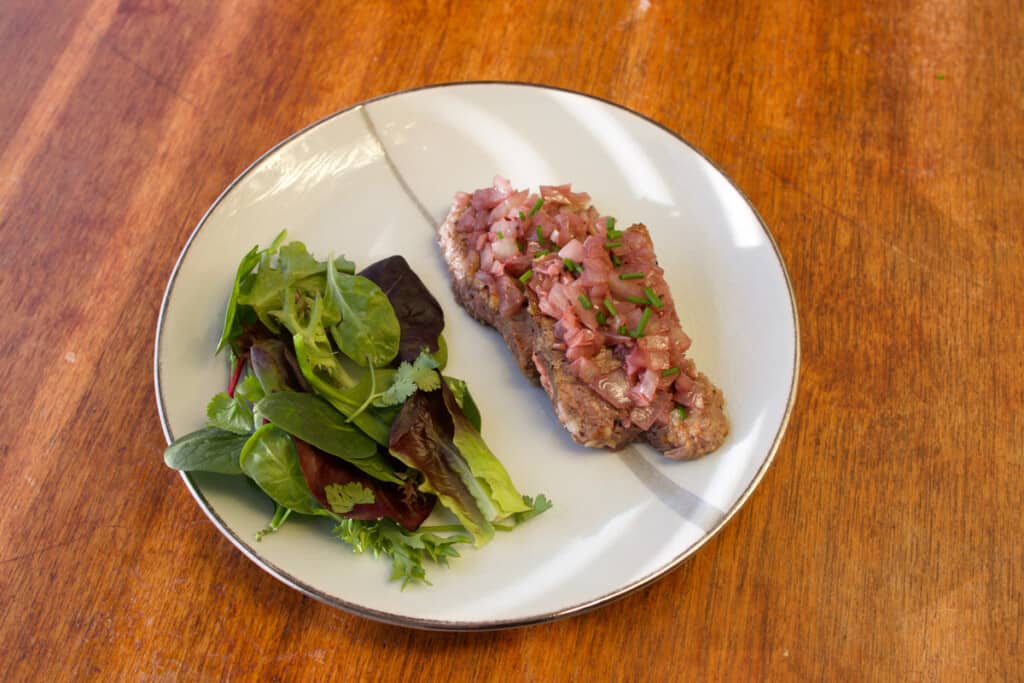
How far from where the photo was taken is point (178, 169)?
3.26 m

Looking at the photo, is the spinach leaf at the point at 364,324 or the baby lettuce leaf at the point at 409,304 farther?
the baby lettuce leaf at the point at 409,304

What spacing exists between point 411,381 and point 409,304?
1.37 ft

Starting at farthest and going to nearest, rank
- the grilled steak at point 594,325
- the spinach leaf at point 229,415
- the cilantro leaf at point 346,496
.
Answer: the grilled steak at point 594,325 < the spinach leaf at point 229,415 < the cilantro leaf at point 346,496

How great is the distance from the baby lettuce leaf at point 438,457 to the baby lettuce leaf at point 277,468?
27 centimetres

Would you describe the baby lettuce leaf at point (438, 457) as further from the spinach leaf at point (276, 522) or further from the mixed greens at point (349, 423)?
the spinach leaf at point (276, 522)

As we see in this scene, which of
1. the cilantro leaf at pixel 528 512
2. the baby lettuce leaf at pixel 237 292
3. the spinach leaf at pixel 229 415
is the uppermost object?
the baby lettuce leaf at pixel 237 292

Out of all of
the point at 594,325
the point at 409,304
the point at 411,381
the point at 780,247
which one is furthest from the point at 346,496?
the point at 780,247

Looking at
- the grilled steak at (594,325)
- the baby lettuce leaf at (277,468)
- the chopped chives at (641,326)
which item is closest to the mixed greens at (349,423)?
the baby lettuce leaf at (277,468)

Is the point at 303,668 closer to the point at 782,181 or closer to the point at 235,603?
the point at 235,603

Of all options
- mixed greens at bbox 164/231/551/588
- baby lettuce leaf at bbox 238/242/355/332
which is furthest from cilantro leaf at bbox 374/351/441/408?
baby lettuce leaf at bbox 238/242/355/332

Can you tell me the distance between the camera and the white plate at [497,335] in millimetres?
2287

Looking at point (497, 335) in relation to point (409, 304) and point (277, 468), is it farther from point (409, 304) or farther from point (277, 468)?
point (277, 468)

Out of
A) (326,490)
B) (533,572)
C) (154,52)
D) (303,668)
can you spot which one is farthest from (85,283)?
(533,572)

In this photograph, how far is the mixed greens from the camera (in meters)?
2.27
